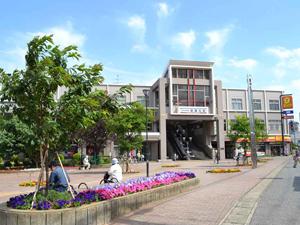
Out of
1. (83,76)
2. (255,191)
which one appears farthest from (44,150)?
(255,191)

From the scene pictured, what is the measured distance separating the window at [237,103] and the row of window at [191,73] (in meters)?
15.4

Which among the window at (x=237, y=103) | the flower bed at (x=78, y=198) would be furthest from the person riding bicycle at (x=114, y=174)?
the window at (x=237, y=103)

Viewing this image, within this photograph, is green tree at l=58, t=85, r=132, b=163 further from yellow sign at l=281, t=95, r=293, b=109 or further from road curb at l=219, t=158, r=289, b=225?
yellow sign at l=281, t=95, r=293, b=109

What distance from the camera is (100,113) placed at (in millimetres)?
8719

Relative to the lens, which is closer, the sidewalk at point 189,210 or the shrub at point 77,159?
the sidewalk at point 189,210

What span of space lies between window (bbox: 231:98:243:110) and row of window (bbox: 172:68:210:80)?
15417 mm

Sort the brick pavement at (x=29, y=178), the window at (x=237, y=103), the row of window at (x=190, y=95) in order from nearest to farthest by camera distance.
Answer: the brick pavement at (x=29, y=178) → the row of window at (x=190, y=95) → the window at (x=237, y=103)

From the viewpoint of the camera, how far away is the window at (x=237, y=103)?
225 ft

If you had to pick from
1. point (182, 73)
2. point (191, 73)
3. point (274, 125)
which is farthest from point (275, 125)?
point (182, 73)

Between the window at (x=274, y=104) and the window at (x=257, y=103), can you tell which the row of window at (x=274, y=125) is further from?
the window at (x=257, y=103)

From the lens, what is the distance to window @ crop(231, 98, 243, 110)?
6844cm

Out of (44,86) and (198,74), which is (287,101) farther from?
(44,86)

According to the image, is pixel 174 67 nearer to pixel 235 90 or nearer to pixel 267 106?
pixel 235 90

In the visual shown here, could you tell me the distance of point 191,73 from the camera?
178 ft
